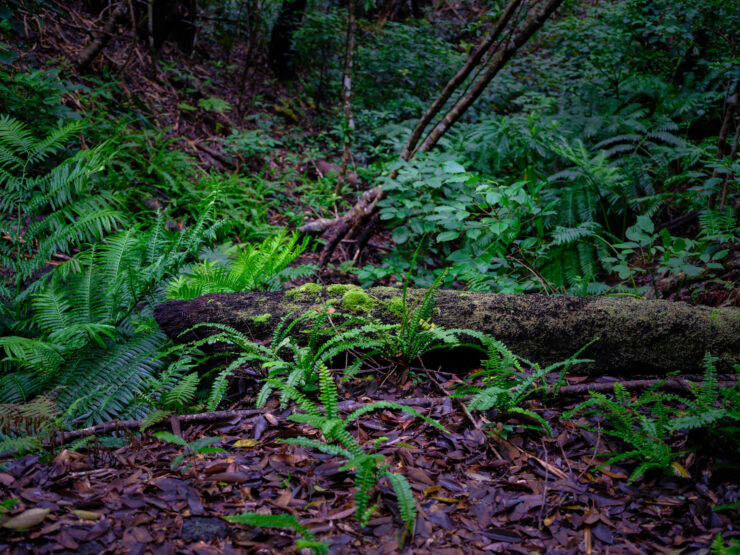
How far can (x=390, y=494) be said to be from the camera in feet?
4.64

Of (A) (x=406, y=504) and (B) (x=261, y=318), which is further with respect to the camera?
(B) (x=261, y=318)

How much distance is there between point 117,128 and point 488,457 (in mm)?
5446

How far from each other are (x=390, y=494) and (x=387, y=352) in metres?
0.88

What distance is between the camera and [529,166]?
4.70 m

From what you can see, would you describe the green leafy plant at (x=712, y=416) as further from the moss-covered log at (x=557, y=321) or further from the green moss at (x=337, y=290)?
the green moss at (x=337, y=290)

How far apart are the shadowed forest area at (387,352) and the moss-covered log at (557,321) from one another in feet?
0.04

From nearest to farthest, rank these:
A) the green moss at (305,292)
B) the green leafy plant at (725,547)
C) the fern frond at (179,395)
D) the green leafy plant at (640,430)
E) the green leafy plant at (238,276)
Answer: the green leafy plant at (725,547) < the green leafy plant at (640,430) < the fern frond at (179,395) < the green moss at (305,292) < the green leafy plant at (238,276)

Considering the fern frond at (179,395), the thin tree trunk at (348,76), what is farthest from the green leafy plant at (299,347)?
the thin tree trunk at (348,76)

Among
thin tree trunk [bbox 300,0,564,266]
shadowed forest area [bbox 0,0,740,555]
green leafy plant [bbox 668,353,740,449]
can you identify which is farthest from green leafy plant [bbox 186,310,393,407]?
thin tree trunk [bbox 300,0,564,266]

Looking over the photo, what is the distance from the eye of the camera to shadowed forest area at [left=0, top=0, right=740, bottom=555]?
134 cm

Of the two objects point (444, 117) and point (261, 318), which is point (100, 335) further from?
point (444, 117)

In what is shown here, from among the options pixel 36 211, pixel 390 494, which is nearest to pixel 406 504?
pixel 390 494

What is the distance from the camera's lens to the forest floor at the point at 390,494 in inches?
48.8

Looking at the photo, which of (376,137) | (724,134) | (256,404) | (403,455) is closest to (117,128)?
(376,137)
